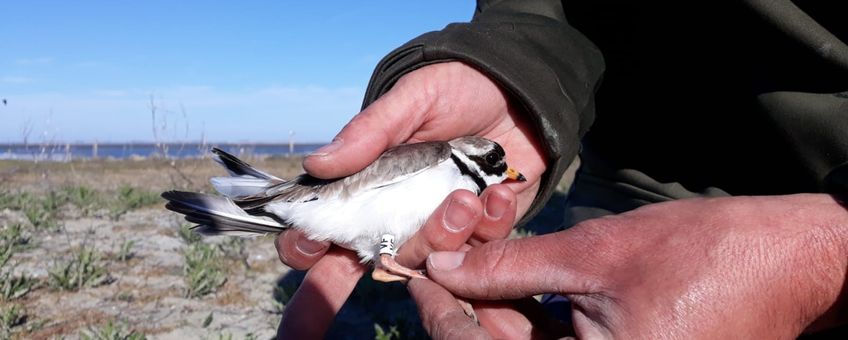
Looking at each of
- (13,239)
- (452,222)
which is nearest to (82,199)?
(13,239)

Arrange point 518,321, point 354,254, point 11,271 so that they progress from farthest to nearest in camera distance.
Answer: point 11,271
point 354,254
point 518,321

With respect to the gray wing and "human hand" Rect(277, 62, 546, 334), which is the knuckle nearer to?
"human hand" Rect(277, 62, 546, 334)

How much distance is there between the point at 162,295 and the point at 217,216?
7.62ft

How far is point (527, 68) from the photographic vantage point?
3.32m

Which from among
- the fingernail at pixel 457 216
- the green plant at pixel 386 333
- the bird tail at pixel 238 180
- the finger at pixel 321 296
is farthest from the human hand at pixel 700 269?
the green plant at pixel 386 333

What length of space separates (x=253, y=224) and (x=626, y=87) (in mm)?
2422

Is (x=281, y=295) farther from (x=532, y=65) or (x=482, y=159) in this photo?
(x=532, y=65)

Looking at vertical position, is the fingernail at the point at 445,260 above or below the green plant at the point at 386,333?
above

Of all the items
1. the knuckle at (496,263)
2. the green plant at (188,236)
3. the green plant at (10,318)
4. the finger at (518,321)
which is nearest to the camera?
the knuckle at (496,263)

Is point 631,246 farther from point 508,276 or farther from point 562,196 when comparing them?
point 562,196

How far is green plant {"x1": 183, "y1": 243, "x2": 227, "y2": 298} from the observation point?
17.9 ft

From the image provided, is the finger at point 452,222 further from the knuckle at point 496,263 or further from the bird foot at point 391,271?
the knuckle at point 496,263

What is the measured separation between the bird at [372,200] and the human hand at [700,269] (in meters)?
1.01

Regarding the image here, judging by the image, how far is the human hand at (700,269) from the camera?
1999 millimetres
